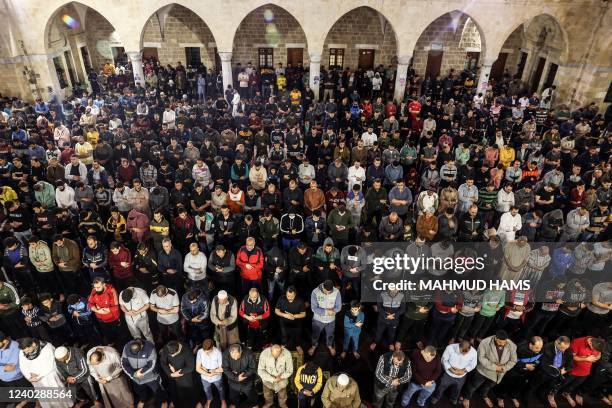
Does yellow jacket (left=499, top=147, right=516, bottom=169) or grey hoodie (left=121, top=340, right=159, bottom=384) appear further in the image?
yellow jacket (left=499, top=147, right=516, bottom=169)

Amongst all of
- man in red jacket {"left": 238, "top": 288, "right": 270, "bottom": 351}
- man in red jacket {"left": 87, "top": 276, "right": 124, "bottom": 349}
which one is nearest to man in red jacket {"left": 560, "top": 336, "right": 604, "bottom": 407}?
man in red jacket {"left": 238, "top": 288, "right": 270, "bottom": 351}

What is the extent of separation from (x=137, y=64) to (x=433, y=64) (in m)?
13.5

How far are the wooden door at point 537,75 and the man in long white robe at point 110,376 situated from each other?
64.2ft

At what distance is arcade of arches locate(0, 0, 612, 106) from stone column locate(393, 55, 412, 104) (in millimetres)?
38

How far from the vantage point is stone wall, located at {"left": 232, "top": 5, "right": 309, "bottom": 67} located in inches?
759

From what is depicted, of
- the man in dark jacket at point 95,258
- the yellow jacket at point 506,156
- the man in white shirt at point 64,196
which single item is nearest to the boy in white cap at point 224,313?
the man in dark jacket at point 95,258

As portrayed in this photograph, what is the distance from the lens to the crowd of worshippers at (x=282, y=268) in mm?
5574

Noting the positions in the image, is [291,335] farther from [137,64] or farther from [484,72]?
[484,72]

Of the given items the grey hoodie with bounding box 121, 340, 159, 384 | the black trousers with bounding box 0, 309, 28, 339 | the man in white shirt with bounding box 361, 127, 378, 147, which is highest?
the man in white shirt with bounding box 361, 127, 378, 147

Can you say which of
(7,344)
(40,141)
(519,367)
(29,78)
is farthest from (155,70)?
(519,367)

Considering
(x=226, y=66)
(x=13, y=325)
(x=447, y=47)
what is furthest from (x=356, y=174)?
(x=447, y=47)

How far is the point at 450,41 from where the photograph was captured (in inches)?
772

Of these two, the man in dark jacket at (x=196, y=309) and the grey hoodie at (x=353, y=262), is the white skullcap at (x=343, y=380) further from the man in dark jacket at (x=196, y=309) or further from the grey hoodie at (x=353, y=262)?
the man in dark jacket at (x=196, y=309)

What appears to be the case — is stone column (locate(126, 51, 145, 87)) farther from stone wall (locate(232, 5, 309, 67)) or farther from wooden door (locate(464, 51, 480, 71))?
wooden door (locate(464, 51, 480, 71))
